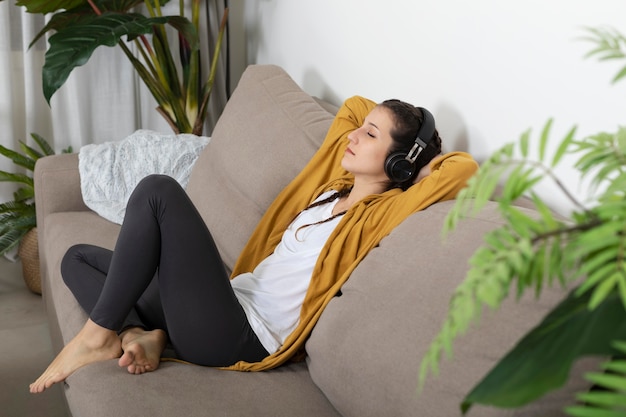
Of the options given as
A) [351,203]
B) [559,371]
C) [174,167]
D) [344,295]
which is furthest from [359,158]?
[559,371]

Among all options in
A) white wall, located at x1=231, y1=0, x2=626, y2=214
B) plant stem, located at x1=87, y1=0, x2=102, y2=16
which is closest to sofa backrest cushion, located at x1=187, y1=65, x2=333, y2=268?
white wall, located at x1=231, y1=0, x2=626, y2=214

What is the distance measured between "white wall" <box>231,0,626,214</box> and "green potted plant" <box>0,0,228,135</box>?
488mm

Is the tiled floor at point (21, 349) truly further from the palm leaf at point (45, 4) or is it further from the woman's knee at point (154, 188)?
the palm leaf at point (45, 4)

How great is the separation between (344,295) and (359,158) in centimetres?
39

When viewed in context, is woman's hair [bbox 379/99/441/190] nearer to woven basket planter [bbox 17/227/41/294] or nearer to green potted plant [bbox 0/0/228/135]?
green potted plant [bbox 0/0/228/135]

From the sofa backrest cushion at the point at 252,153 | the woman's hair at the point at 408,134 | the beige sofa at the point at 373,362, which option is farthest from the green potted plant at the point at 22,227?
the woman's hair at the point at 408,134

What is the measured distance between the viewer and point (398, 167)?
1.80 m

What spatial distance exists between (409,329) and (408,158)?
0.54 meters

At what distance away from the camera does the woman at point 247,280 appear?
1.67 m

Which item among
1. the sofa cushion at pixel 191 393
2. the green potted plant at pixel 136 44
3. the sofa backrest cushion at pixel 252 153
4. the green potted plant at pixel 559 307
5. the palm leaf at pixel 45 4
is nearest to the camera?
the green potted plant at pixel 559 307

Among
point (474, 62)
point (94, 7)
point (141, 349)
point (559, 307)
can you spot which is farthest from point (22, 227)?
point (559, 307)

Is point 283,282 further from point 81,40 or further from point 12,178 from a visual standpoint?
point 12,178

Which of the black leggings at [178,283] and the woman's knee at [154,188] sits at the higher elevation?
the woman's knee at [154,188]

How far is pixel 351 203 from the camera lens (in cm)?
189
